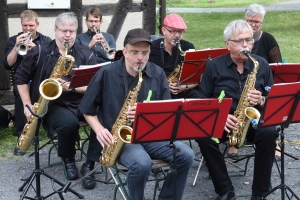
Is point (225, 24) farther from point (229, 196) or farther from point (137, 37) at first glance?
point (137, 37)

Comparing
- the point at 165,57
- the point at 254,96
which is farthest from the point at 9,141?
the point at 254,96

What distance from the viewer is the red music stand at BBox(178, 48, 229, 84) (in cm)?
559

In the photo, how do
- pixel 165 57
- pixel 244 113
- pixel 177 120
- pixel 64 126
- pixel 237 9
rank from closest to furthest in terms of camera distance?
pixel 177 120
pixel 244 113
pixel 64 126
pixel 165 57
pixel 237 9

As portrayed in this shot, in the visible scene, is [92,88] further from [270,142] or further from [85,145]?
[85,145]

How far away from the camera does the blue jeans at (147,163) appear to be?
4379mm

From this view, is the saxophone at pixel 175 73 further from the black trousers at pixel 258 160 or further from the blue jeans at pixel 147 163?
the blue jeans at pixel 147 163

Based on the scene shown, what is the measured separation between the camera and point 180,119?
4.12 m

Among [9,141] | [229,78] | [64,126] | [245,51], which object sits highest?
[245,51]

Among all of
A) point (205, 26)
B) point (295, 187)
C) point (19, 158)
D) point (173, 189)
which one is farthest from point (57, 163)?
point (205, 26)

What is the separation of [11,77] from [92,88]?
10.9 feet

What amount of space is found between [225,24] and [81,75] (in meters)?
13.3

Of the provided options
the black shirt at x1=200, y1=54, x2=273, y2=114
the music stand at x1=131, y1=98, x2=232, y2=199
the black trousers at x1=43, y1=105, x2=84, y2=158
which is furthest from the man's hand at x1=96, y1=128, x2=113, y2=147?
the black shirt at x1=200, y1=54, x2=273, y2=114

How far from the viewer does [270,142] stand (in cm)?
484

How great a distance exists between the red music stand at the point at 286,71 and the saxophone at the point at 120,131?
1.66 meters
